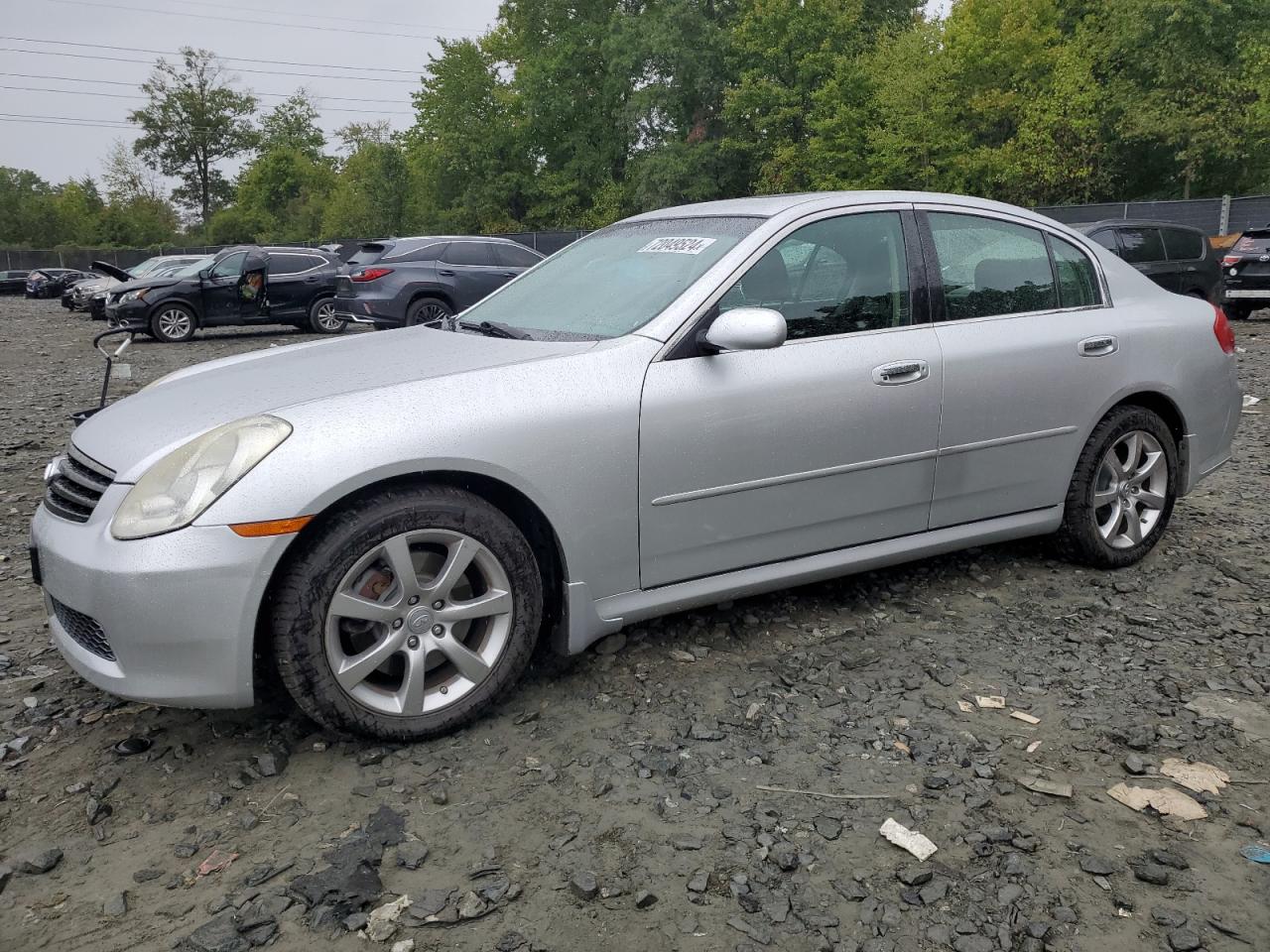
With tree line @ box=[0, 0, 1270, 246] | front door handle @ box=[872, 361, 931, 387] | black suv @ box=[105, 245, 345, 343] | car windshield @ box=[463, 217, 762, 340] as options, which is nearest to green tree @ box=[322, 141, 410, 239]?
tree line @ box=[0, 0, 1270, 246]

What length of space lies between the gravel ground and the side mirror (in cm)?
112

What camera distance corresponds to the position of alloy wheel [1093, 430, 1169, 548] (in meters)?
4.40

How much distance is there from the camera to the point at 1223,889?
235 centimetres

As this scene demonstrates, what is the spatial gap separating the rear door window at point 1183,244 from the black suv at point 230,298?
12.5 m

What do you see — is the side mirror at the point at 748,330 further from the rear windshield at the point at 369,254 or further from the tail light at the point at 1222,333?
the rear windshield at the point at 369,254

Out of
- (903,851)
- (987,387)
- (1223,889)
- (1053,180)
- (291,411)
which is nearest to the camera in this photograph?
(1223,889)

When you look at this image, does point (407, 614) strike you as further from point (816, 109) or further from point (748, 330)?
point (816, 109)

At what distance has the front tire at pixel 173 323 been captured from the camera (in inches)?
688

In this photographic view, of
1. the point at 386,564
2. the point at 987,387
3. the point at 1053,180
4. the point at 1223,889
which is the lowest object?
the point at 1223,889

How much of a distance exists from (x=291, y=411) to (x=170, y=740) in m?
1.10

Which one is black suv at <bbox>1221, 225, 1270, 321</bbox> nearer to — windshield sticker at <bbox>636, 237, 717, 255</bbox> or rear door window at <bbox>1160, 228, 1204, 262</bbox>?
rear door window at <bbox>1160, 228, 1204, 262</bbox>

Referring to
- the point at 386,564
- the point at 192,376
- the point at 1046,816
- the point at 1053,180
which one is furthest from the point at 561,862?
the point at 1053,180

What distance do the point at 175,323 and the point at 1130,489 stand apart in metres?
16.8

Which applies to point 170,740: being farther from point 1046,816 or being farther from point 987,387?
point 987,387
